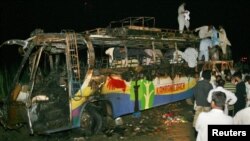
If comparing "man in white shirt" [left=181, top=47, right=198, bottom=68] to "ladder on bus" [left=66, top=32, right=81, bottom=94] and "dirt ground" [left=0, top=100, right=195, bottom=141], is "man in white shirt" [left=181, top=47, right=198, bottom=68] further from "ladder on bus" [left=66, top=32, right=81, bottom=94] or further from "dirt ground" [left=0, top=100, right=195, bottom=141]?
"ladder on bus" [left=66, top=32, right=81, bottom=94]

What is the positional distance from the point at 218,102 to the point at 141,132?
631 cm

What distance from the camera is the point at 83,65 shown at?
11562 mm

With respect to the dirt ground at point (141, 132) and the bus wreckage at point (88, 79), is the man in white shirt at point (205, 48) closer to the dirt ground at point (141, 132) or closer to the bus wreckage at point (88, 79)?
the bus wreckage at point (88, 79)

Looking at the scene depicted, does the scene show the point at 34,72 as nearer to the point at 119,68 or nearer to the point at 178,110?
the point at 119,68

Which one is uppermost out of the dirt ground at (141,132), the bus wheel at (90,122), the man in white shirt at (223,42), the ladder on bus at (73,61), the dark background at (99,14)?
the dark background at (99,14)

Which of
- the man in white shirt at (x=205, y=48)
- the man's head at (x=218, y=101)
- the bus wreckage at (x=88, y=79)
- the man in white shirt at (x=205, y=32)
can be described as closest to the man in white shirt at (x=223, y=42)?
the man in white shirt at (x=205, y=32)

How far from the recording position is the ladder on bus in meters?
9.90

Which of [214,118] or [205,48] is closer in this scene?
[214,118]

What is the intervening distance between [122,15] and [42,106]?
101 ft

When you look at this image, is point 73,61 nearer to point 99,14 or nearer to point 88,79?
point 88,79

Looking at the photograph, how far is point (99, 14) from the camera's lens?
3938 centimetres

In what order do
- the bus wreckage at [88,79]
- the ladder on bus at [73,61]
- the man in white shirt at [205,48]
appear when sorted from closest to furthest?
the ladder on bus at [73,61] < the bus wreckage at [88,79] < the man in white shirt at [205,48]

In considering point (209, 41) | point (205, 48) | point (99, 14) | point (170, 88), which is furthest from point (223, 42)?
point (99, 14)

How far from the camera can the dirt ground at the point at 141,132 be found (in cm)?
1077
